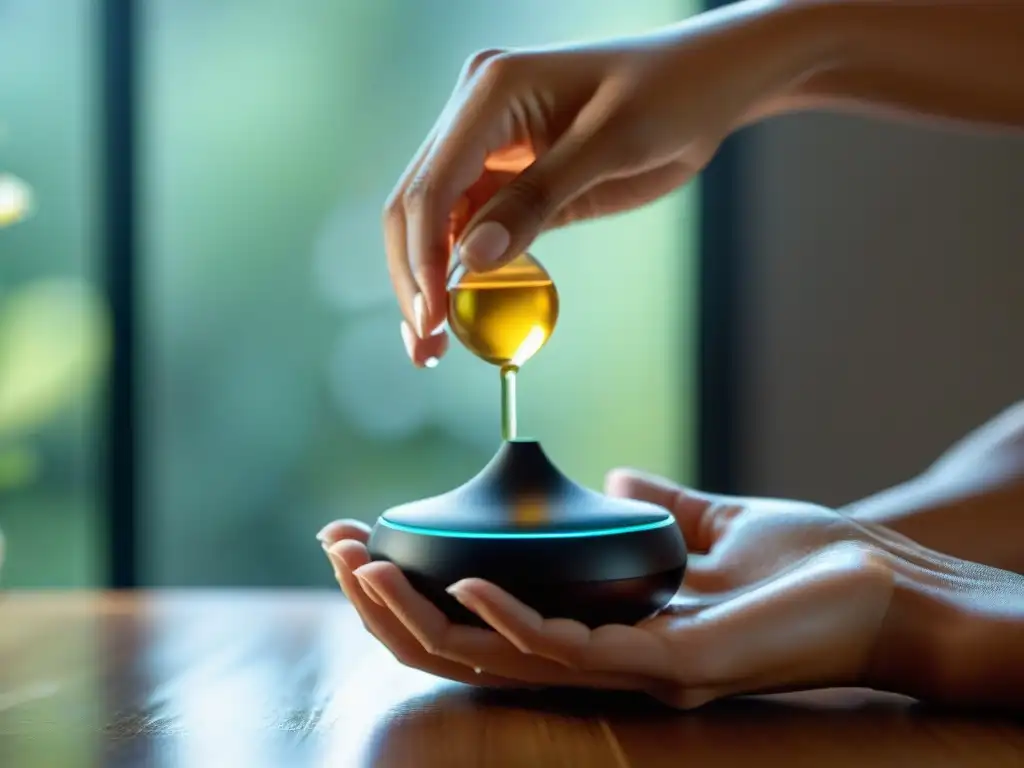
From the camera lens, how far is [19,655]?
2.43 feet

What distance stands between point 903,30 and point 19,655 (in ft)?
2.30

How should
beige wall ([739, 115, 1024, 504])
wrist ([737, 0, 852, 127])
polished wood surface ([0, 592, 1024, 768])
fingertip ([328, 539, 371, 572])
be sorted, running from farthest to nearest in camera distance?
beige wall ([739, 115, 1024, 504])
wrist ([737, 0, 852, 127])
fingertip ([328, 539, 371, 572])
polished wood surface ([0, 592, 1024, 768])

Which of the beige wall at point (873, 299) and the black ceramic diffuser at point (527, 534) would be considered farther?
the beige wall at point (873, 299)

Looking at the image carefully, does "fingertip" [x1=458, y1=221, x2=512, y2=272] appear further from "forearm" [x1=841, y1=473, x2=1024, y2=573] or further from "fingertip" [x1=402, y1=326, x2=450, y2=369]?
"forearm" [x1=841, y1=473, x2=1024, y2=573]

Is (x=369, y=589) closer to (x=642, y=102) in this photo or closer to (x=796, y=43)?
(x=642, y=102)

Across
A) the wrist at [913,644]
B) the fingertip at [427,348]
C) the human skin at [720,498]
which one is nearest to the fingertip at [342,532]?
the human skin at [720,498]

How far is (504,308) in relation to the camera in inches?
24.8

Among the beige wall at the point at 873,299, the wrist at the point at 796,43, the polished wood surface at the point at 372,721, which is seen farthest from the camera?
the beige wall at the point at 873,299

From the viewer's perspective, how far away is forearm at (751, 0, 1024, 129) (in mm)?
772

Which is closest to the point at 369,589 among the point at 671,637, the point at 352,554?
the point at 352,554

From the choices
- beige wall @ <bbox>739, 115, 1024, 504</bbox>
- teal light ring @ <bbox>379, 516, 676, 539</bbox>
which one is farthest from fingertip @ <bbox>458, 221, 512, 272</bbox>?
beige wall @ <bbox>739, 115, 1024, 504</bbox>

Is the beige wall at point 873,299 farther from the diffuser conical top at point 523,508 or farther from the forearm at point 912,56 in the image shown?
the diffuser conical top at point 523,508

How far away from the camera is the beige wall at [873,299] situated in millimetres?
1920

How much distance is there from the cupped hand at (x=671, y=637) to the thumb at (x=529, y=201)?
17cm
